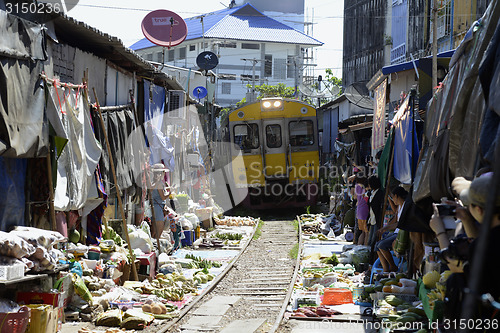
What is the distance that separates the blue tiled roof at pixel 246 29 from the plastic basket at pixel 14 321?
157ft

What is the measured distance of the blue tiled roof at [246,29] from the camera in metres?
54.4

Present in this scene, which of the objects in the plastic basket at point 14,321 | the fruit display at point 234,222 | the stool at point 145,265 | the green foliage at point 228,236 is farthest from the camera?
the fruit display at point 234,222

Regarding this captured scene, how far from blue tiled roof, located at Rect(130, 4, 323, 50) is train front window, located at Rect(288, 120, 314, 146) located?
1304 inches

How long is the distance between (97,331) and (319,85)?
35847 millimetres

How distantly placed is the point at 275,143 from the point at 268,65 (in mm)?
36032

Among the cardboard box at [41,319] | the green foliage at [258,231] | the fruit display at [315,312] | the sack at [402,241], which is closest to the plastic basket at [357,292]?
the fruit display at [315,312]

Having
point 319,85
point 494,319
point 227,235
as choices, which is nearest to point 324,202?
point 227,235

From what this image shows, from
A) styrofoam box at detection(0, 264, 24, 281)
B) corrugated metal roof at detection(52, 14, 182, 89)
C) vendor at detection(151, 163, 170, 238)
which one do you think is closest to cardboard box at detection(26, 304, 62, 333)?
styrofoam box at detection(0, 264, 24, 281)

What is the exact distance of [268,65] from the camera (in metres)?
56.1

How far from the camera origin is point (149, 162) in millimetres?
13258

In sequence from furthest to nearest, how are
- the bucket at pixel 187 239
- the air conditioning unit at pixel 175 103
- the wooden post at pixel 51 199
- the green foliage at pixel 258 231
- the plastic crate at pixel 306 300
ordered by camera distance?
the green foliage at pixel 258 231
the air conditioning unit at pixel 175 103
the bucket at pixel 187 239
the plastic crate at pixel 306 300
the wooden post at pixel 51 199

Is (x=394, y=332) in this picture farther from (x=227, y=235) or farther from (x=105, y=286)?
(x=227, y=235)

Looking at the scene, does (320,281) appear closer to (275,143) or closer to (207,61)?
(275,143)

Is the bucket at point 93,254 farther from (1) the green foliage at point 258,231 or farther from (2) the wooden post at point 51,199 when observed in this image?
(1) the green foliage at point 258,231
